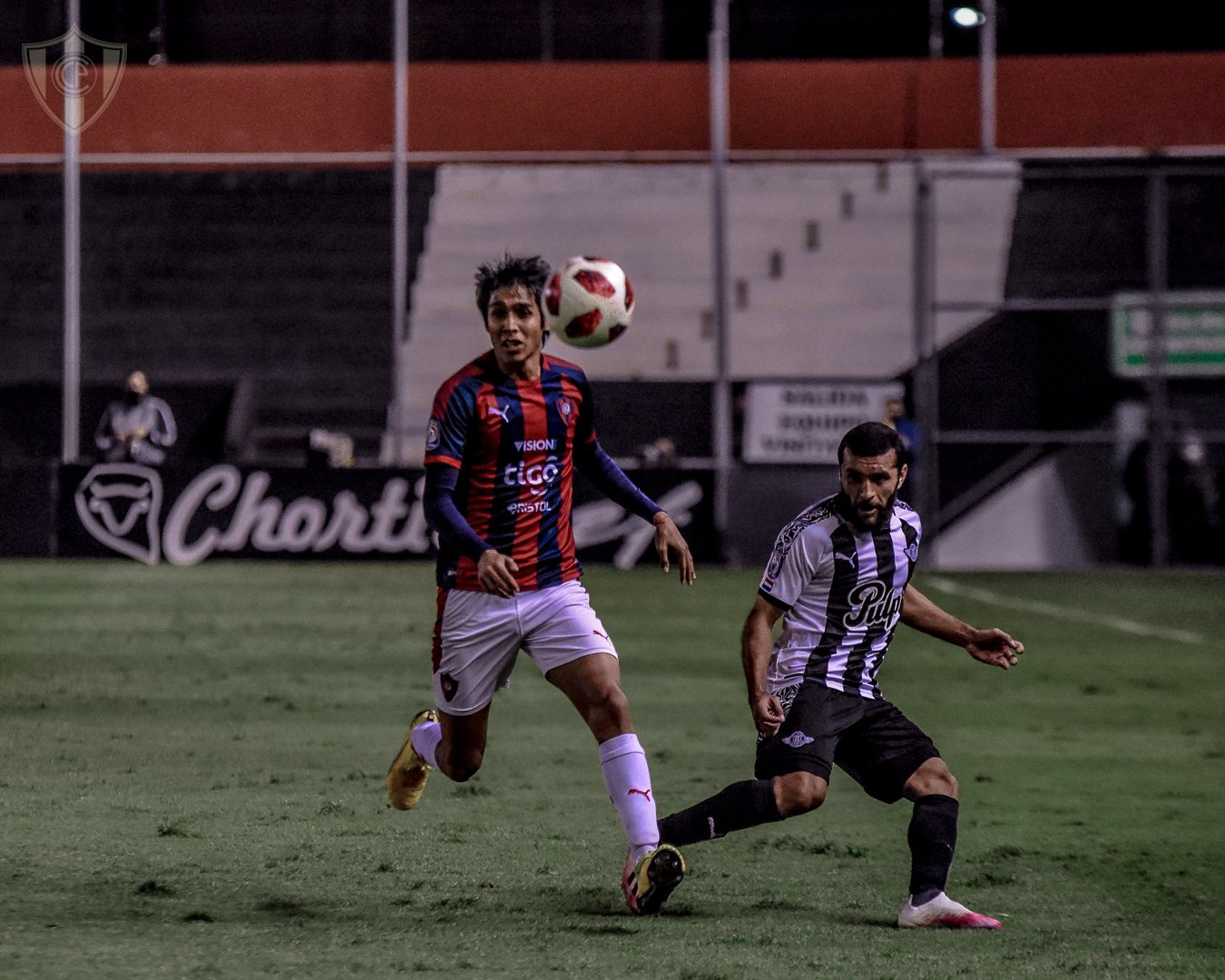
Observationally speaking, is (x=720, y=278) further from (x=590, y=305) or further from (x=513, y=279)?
(x=513, y=279)

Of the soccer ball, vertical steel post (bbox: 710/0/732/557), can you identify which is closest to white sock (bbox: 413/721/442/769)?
the soccer ball

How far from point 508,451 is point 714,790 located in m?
2.68

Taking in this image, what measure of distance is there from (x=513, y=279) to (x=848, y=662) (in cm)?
153

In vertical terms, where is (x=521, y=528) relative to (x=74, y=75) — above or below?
below

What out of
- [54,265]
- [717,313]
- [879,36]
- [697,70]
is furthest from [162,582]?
→ [879,36]

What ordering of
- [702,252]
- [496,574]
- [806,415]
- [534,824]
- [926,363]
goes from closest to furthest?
[496,574]
[534,824]
[806,415]
[926,363]
[702,252]

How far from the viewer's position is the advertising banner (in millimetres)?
21203

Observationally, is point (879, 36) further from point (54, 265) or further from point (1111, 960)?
point (1111, 960)

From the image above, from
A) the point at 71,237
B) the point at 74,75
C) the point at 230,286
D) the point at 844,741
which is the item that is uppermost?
the point at 74,75

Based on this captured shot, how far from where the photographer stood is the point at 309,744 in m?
9.27

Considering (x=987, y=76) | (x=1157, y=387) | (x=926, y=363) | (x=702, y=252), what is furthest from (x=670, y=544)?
(x=702, y=252)

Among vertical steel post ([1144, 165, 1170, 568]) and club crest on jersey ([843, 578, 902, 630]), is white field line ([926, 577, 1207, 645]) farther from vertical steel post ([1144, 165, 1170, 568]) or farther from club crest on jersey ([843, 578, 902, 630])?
club crest on jersey ([843, 578, 902, 630])

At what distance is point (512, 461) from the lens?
5879 mm

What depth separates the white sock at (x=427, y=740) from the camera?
21.5 ft
